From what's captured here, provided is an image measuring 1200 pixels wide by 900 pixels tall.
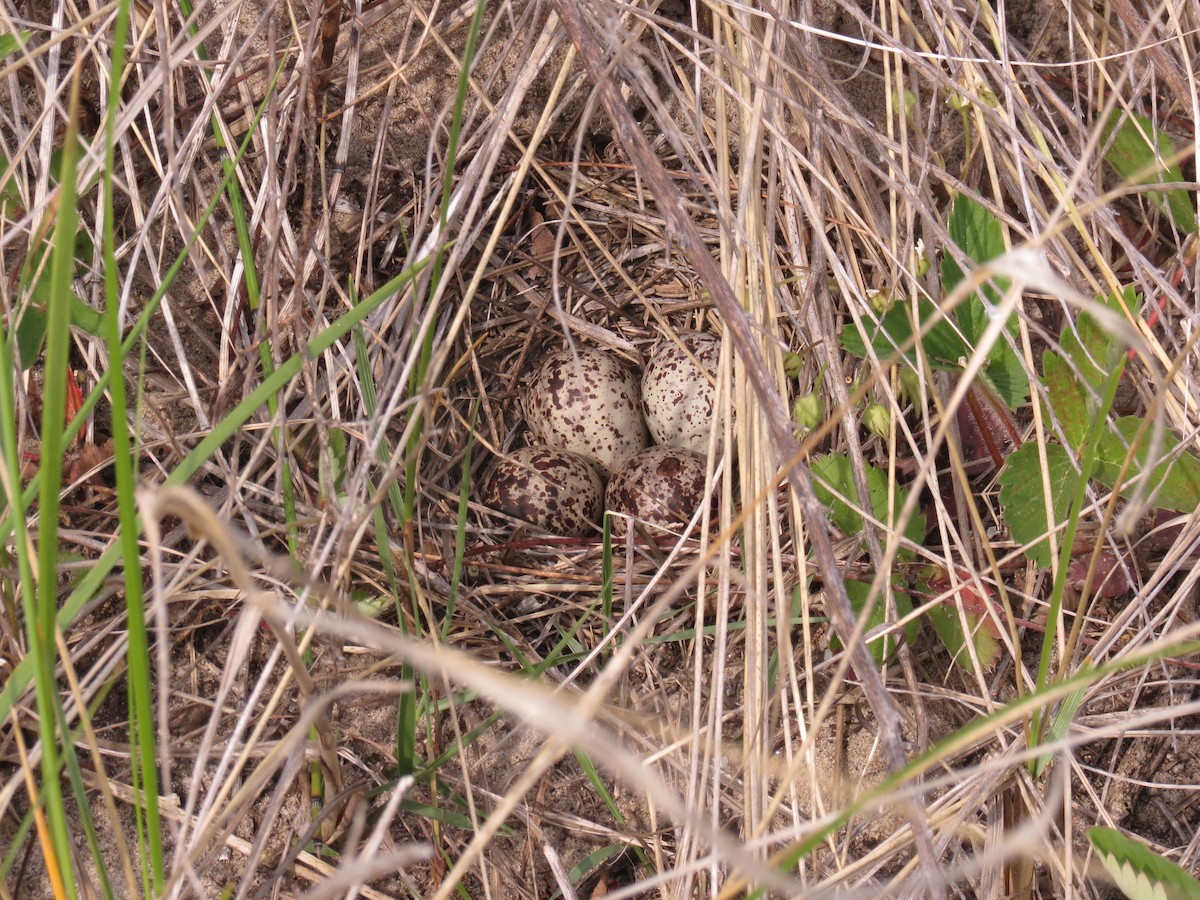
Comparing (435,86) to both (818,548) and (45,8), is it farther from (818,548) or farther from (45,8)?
(818,548)

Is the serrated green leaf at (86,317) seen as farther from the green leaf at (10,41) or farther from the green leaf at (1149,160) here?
the green leaf at (1149,160)

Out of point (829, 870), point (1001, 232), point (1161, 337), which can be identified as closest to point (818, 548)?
point (829, 870)

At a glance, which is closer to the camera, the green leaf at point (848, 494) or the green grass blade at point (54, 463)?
the green grass blade at point (54, 463)

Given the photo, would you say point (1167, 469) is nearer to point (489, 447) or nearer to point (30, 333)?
point (489, 447)

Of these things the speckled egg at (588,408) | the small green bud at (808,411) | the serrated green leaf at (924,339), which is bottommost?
the speckled egg at (588,408)

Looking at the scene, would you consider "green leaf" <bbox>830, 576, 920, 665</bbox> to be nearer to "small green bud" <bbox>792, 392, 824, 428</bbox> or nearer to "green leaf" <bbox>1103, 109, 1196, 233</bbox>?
"small green bud" <bbox>792, 392, 824, 428</bbox>

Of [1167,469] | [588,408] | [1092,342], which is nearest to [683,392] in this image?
[588,408]

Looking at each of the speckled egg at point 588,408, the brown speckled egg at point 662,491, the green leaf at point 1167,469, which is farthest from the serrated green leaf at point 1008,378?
the speckled egg at point 588,408
